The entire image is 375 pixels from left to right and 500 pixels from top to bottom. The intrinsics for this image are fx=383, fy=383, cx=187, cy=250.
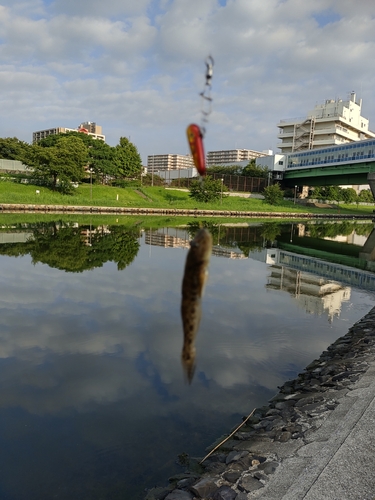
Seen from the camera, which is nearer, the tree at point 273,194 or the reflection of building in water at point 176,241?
the reflection of building in water at point 176,241

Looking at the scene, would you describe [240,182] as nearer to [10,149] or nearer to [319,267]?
[10,149]

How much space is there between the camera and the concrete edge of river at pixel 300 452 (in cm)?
551

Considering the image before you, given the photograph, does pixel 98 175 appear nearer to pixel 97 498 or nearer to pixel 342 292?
pixel 342 292

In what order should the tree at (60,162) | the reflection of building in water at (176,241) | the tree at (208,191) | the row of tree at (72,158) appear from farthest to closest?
the tree at (208,191)
the row of tree at (72,158)
the tree at (60,162)
the reflection of building in water at (176,241)

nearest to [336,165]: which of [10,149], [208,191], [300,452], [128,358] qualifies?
[208,191]

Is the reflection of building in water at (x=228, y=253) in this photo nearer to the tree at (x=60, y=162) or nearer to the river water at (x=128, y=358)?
the river water at (x=128, y=358)

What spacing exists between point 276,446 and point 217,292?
A: 12729 mm

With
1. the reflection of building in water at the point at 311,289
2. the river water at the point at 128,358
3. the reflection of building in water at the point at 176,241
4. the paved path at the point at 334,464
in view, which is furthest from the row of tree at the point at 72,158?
the paved path at the point at 334,464

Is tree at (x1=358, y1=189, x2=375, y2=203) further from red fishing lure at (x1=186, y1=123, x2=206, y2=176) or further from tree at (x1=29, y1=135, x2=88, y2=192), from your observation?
red fishing lure at (x1=186, y1=123, x2=206, y2=176)

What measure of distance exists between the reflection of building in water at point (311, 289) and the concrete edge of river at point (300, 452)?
312 inches

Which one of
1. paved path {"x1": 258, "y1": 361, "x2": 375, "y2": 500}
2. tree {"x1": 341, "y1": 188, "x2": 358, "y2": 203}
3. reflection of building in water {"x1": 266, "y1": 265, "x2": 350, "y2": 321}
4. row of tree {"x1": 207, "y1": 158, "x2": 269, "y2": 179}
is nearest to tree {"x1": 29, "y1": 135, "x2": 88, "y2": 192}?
row of tree {"x1": 207, "y1": 158, "x2": 269, "y2": 179}

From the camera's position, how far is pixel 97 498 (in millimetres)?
6320

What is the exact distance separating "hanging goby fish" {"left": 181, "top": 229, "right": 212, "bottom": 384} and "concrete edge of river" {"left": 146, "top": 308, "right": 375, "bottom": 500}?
14.0ft

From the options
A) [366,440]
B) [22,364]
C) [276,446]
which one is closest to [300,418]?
[276,446]
